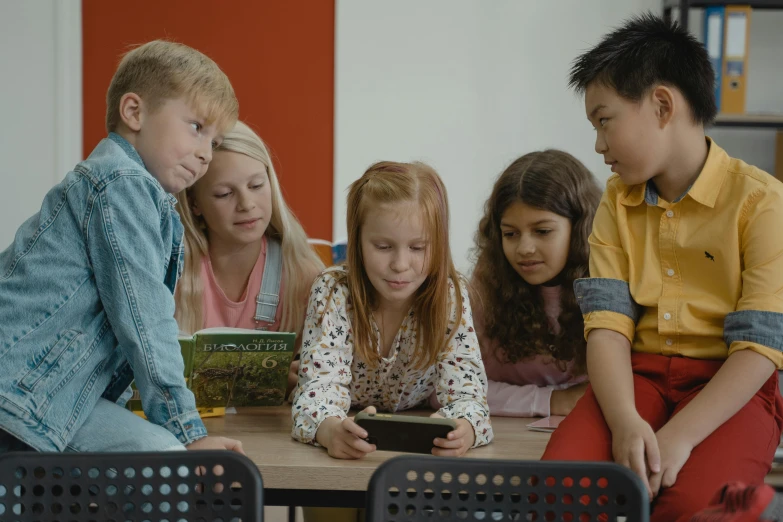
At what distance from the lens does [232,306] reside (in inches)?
78.2

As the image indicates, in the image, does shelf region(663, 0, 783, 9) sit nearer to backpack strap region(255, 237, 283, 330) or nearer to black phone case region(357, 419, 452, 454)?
backpack strap region(255, 237, 283, 330)

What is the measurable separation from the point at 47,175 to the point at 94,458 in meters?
3.30

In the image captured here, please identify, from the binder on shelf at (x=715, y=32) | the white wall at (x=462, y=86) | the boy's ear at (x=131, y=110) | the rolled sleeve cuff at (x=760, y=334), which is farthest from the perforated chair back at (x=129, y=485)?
the binder on shelf at (x=715, y=32)

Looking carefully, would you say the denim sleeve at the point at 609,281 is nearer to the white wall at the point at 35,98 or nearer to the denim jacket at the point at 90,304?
the denim jacket at the point at 90,304

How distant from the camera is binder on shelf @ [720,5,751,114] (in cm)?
350

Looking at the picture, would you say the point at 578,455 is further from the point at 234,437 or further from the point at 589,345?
the point at 234,437

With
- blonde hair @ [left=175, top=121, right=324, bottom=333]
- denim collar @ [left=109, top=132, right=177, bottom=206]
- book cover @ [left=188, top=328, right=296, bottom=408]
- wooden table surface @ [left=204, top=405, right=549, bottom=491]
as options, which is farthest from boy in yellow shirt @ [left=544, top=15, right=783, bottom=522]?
denim collar @ [left=109, top=132, right=177, bottom=206]

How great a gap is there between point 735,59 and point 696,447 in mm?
2629

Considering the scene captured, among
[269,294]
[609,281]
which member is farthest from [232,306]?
[609,281]

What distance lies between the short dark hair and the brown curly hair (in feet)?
1.13

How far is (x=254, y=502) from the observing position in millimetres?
963

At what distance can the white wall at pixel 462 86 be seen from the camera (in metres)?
3.97

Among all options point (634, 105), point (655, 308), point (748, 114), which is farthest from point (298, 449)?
point (748, 114)

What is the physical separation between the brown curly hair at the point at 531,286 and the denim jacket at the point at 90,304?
2.66 feet
